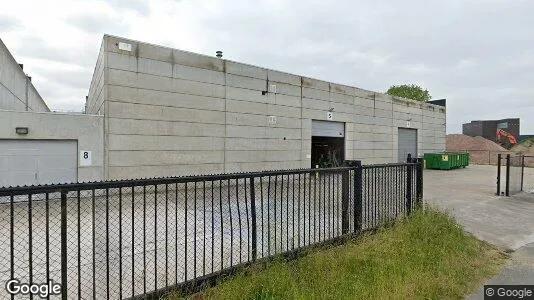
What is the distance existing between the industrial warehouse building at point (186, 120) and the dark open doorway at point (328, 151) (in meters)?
0.13

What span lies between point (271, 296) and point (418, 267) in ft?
7.96

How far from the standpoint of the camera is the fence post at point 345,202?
584 cm

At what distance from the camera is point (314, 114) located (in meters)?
19.8

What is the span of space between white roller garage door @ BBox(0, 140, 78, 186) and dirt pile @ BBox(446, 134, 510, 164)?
1963 inches

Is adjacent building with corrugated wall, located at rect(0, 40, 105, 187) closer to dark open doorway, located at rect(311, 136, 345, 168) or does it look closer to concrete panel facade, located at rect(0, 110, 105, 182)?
A: concrete panel facade, located at rect(0, 110, 105, 182)

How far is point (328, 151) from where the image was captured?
2314 cm

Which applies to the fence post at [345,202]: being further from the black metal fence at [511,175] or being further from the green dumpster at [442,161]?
the green dumpster at [442,161]

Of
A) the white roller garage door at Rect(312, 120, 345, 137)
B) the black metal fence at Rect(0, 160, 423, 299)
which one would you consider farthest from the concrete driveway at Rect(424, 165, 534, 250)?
the white roller garage door at Rect(312, 120, 345, 137)

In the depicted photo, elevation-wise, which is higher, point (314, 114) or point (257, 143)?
point (314, 114)

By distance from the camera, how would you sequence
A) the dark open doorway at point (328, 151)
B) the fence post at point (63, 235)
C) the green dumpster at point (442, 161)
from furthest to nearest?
the green dumpster at point (442, 161)
the dark open doorway at point (328, 151)
the fence post at point (63, 235)

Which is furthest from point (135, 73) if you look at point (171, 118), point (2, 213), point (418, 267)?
point (418, 267)

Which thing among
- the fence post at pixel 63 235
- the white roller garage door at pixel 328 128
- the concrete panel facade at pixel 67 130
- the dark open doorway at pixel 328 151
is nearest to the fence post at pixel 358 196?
the fence post at pixel 63 235

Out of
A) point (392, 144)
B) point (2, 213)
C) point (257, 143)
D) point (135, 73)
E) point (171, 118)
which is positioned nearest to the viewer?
point (2, 213)

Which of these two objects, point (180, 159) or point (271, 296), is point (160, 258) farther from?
point (180, 159)
